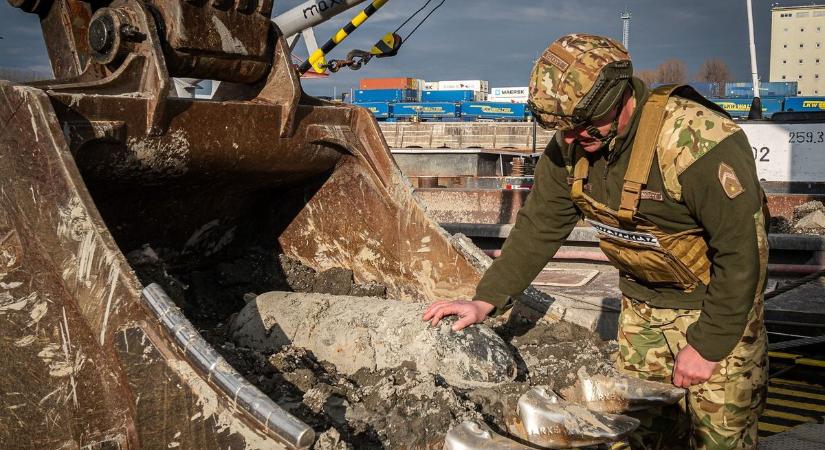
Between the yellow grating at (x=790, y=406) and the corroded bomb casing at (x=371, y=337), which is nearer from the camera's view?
the corroded bomb casing at (x=371, y=337)

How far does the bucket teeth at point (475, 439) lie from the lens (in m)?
2.40

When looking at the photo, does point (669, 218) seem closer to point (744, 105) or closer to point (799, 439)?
point (799, 439)

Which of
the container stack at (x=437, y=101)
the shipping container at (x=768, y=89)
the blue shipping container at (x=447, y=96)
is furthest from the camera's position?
the shipping container at (x=768, y=89)

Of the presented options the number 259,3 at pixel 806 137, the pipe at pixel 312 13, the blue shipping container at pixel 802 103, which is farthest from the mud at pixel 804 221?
the blue shipping container at pixel 802 103

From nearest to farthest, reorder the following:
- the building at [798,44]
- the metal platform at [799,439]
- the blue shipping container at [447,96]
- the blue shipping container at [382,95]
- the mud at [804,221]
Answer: the metal platform at [799,439], the mud at [804,221], the blue shipping container at [382,95], the blue shipping container at [447,96], the building at [798,44]

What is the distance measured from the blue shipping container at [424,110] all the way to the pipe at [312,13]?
102 feet

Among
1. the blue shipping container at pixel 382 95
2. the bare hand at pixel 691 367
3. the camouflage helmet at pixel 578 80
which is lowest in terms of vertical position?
the bare hand at pixel 691 367

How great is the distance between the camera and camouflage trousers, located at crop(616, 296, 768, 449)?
8.75 feet

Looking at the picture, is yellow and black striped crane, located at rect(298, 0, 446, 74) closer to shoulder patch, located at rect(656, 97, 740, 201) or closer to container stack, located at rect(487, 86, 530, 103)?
shoulder patch, located at rect(656, 97, 740, 201)

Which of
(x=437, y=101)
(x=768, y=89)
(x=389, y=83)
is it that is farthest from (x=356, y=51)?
(x=768, y=89)

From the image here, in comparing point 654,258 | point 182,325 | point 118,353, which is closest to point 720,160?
point 654,258

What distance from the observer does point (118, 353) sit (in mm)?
2615

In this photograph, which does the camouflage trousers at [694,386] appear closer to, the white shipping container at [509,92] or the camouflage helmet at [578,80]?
the camouflage helmet at [578,80]

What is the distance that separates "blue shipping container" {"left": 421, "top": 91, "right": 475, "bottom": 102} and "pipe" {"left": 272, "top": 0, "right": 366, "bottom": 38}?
41.9m
